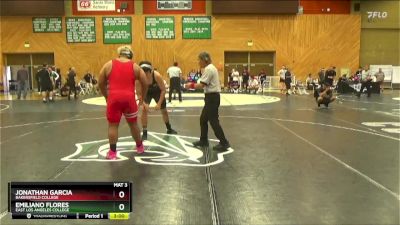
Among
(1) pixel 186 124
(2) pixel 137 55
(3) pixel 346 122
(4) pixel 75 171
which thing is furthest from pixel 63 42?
(4) pixel 75 171

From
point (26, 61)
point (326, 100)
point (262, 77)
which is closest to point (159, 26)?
point (262, 77)

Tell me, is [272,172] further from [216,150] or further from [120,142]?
[120,142]

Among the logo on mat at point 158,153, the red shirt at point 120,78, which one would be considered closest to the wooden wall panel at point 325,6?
the logo on mat at point 158,153

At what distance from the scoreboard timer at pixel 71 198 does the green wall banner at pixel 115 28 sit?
27064 millimetres

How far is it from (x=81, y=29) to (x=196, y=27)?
805cm

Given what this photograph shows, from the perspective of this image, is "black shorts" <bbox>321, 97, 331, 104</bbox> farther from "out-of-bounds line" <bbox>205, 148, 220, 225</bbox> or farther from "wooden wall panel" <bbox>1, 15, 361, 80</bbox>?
"wooden wall panel" <bbox>1, 15, 361, 80</bbox>

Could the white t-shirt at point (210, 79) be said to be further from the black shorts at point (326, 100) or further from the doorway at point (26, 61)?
the doorway at point (26, 61)

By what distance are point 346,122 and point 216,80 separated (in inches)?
211

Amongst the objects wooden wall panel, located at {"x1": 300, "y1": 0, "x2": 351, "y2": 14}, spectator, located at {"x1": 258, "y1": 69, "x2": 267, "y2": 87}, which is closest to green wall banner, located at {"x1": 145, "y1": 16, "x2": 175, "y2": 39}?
spectator, located at {"x1": 258, "y1": 69, "x2": 267, "y2": 87}

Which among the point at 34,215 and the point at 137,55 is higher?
the point at 137,55

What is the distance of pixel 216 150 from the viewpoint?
734 centimetres

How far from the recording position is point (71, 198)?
113 inches

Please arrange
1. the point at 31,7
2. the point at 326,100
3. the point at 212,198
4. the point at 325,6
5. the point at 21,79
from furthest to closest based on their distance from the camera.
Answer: the point at 325,6 < the point at 31,7 < the point at 21,79 < the point at 326,100 < the point at 212,198

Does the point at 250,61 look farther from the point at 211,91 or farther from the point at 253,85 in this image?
the point at 211,91
